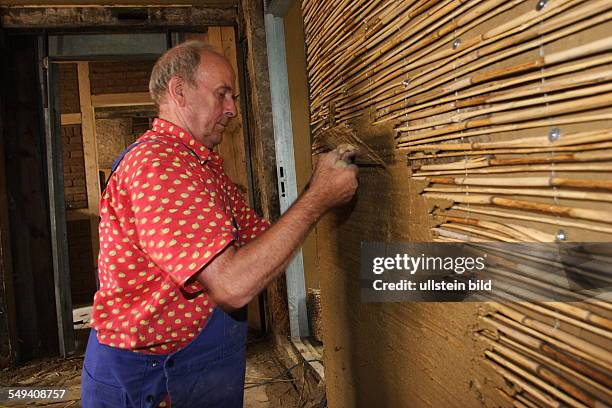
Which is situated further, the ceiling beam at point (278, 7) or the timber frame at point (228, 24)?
the timber frame at point (228, 24)

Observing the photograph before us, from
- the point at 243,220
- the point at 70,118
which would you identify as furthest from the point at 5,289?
the point at 70,118

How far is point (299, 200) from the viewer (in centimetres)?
121

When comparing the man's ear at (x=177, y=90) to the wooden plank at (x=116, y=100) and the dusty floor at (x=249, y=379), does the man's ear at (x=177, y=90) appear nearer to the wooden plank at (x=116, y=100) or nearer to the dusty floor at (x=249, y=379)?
the dusty floor at (x=249, y=379)

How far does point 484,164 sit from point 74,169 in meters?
7.33

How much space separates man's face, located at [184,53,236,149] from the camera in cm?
148

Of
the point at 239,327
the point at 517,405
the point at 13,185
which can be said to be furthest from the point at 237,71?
the point at 517,405

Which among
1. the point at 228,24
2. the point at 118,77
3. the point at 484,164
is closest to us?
the point at 484,164

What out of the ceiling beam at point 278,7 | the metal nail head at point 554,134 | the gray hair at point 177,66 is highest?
the ceiling beam at point 278,7

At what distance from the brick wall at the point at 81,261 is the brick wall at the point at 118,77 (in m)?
1.97

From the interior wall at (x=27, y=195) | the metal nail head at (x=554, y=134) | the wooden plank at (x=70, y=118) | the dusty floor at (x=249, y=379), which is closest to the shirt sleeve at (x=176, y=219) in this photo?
the metal nail head at (x=554, y=134)

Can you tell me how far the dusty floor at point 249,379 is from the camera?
3.12 m

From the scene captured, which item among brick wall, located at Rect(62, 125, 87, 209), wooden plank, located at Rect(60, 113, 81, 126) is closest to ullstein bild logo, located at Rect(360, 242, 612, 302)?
wooden plank, located at Rect(60, 113, 81, 126)

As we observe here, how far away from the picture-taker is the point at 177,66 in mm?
1474

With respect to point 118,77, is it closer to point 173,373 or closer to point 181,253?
point 173,373
